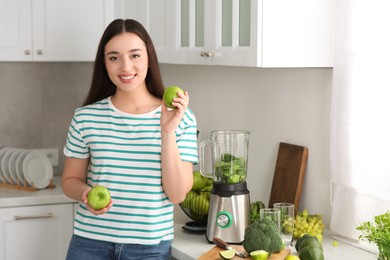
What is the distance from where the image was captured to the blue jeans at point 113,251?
2467 mm

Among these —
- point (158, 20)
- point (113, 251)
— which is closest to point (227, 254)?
point (113, 251)

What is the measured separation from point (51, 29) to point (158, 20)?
615mm

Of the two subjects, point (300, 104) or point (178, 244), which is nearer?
point (178, 244)

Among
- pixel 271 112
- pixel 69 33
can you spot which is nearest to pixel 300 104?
pixel 271 112

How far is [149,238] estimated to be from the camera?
96.8 inches

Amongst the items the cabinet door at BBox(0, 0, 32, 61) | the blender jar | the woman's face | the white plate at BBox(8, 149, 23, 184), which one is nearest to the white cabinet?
the blender jar

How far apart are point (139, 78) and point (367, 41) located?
753 mm

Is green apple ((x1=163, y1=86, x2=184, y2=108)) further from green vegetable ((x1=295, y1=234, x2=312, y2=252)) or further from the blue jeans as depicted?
green vegetable ((x1=295, y1=234, x2=312, y2=252))

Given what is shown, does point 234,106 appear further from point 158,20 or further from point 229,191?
point 229,191

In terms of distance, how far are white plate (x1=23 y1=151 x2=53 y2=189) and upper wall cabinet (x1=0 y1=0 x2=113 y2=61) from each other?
47 centimetres

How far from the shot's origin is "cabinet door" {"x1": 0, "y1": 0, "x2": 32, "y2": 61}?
11.5ft

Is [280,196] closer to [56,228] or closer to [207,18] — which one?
[207,18]

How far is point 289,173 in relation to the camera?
2.91 meters

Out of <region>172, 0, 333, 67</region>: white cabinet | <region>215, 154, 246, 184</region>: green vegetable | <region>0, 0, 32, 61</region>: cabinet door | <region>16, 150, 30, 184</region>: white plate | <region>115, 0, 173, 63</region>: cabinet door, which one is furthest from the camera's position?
<region>16, 150, 30, 184</region>: white plate
